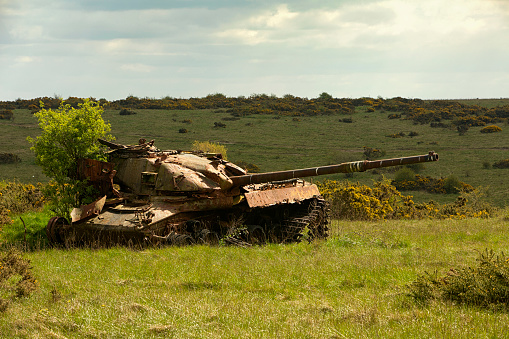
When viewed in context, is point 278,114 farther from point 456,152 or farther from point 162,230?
point 162,230

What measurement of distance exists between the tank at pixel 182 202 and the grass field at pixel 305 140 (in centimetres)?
1687

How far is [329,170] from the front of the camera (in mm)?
12820

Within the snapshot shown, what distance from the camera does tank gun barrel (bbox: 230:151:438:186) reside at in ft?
39.3

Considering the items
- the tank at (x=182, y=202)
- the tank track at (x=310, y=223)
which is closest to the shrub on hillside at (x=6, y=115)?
the tank at (x=182, y=202)

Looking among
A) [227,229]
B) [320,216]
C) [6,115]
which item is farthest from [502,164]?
[6,115]

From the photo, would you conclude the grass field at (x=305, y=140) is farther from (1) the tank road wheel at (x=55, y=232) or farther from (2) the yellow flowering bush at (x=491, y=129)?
→ (1) the tank road wheel at (x=55, y=232)

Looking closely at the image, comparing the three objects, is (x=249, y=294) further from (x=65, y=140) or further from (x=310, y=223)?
(x=65, y=140)

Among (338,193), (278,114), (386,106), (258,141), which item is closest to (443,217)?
(338,193)

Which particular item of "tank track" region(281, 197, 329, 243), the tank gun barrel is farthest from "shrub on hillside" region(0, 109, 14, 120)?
the tank gun barrel

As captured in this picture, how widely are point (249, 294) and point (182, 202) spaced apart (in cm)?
478

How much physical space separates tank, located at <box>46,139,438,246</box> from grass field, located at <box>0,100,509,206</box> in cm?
1687

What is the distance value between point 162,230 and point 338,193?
36.9 feet

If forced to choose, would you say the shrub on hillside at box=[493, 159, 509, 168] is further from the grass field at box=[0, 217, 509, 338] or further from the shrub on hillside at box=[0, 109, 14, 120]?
the shrub on hillside at box=[0, 109, 14, 120]

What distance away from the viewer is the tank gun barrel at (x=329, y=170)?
11984 millimetres
